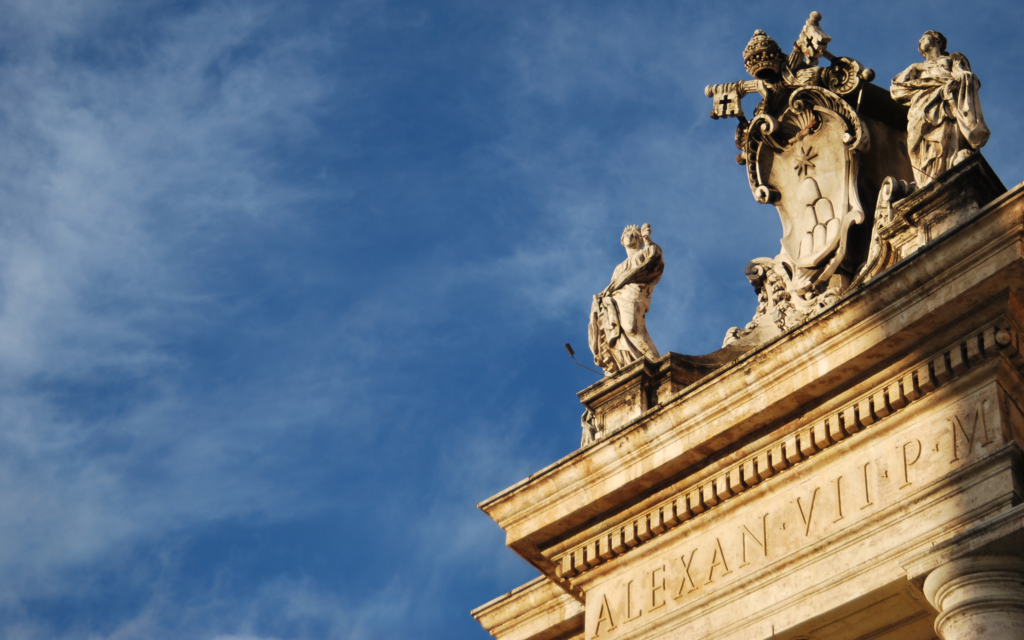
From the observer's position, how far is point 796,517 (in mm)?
13453

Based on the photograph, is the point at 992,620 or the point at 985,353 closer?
the point at 992,620

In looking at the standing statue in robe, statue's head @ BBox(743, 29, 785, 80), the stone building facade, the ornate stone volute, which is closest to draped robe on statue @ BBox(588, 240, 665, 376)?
the stone building facade

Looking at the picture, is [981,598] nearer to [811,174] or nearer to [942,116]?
[942,116]

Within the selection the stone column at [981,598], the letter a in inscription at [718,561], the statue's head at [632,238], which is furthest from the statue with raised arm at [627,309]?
the stone column at [981,598]

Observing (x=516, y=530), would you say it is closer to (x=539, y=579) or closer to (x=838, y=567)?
(x=539, y=579)

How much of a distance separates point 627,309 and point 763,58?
3817 mm

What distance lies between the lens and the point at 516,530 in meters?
15.7

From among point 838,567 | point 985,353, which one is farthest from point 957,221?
point 838,567

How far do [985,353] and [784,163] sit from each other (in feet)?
18.9

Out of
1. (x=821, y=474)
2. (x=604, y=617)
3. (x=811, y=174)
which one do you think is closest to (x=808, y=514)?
(x=821, y=474)

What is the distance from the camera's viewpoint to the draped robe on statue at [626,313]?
16875mm

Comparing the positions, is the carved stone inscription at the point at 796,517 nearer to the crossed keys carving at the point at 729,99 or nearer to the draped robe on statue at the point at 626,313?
the draped robe on statue at the point at 626,313

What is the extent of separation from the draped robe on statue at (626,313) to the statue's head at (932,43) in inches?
166

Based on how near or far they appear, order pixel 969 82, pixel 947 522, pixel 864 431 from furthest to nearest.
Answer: pixel 969 82 < pixel 864 431 < pixel 947 522
